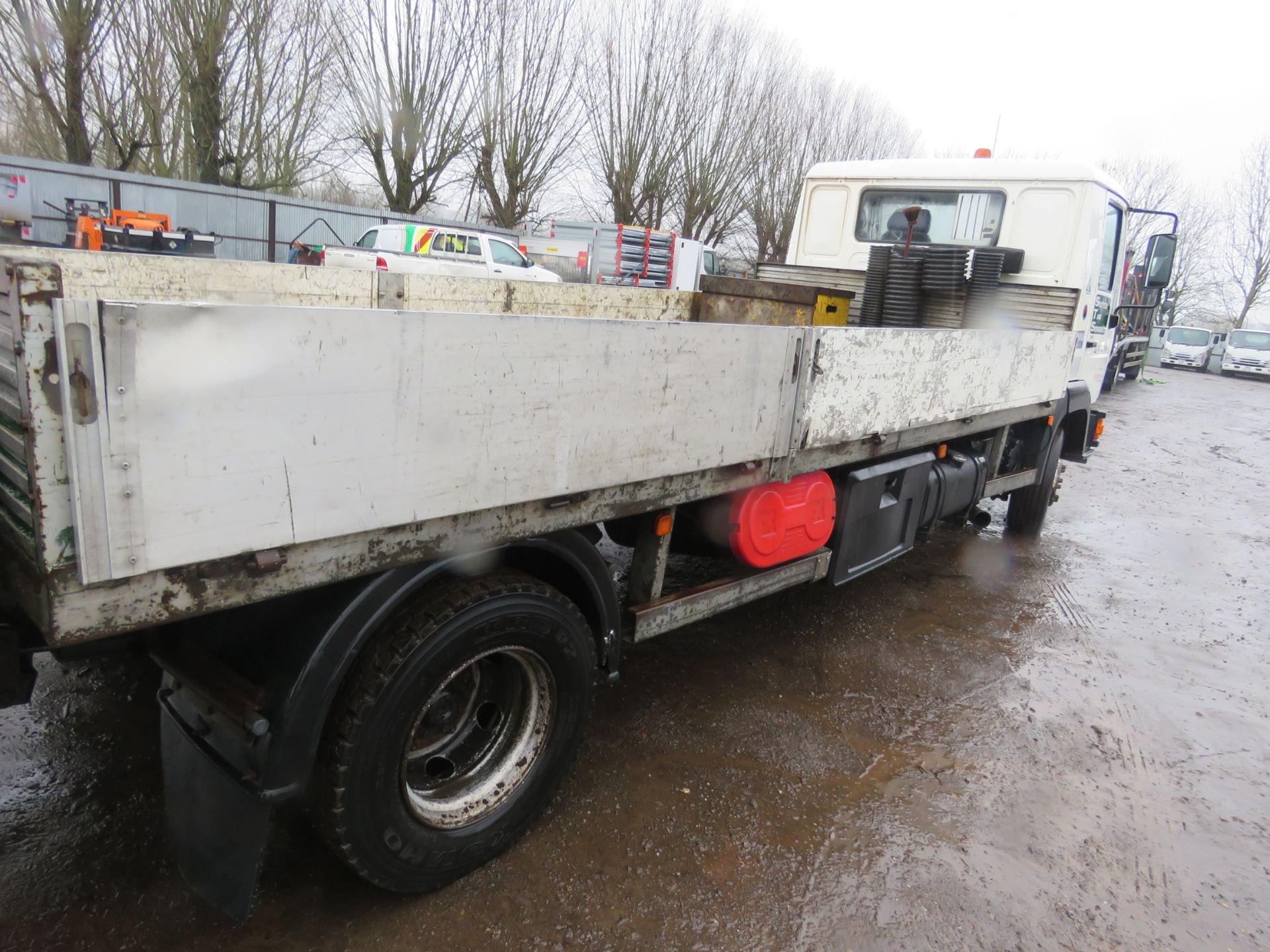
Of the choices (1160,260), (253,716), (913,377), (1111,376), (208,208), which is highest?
(208,208)

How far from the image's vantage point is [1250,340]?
88.8 ft

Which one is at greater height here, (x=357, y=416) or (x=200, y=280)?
(x=200, y=280)

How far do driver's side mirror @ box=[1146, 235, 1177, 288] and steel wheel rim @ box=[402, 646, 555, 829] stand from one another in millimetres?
5742

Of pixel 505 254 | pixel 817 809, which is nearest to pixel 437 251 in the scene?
pixel 505 254

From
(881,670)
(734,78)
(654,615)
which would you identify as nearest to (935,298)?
(881,670)

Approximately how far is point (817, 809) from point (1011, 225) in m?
4.33

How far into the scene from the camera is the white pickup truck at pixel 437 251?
1516 cm

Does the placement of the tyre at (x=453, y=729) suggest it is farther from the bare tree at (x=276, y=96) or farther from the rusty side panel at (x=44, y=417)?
the bare tree at (x=276, y=96)

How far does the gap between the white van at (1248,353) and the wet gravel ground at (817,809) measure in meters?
27.4

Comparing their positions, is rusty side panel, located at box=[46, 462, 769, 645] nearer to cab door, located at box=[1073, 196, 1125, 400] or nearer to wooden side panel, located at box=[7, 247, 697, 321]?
wooden side panel, located at box=[7, 247, 697, 321]

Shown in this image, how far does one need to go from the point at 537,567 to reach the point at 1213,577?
5.77m

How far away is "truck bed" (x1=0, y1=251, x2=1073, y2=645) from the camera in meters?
1.40

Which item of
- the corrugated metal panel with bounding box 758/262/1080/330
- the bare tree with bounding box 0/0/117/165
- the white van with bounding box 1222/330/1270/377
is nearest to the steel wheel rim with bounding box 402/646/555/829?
the corrugated metal panel with bounding box 758/262/1080/330

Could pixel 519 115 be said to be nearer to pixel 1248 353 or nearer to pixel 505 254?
pixel 505 254
